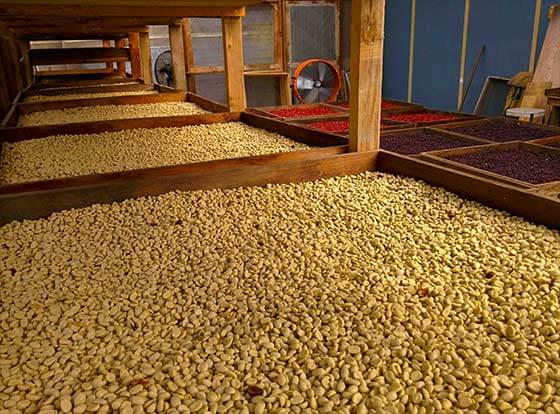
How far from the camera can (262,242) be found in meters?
1.83

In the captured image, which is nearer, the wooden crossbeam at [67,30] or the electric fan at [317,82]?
the wooden crossbeam at [67,30]

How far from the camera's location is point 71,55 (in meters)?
8.06

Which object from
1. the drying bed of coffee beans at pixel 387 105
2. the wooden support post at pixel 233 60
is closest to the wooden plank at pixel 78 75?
the drying bed of coffee beans at pixel 387 105

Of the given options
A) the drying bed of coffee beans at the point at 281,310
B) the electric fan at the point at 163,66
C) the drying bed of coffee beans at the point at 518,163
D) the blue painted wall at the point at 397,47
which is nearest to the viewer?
the drying bed of coffee beans at the point at 281,310

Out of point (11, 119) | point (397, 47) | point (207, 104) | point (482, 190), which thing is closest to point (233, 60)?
point (207, 104)

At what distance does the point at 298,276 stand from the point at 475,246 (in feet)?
2.13

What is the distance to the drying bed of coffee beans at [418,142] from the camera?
3.56m

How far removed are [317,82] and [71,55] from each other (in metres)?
4.12

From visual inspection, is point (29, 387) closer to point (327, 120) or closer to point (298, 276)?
point (298, 276)

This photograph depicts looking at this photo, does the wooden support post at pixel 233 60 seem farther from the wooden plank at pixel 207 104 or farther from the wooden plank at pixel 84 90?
the wooden plank at pixel 84 90

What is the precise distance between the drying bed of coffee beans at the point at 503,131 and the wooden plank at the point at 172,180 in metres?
1.85

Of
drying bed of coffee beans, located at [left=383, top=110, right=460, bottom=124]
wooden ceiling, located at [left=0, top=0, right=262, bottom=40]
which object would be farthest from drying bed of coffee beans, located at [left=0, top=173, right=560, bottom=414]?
drying bed of coffee beans, located at [left=383, top=110, right=460, bottom=124]

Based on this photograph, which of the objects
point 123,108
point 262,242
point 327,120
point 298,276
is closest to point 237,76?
point 327,120

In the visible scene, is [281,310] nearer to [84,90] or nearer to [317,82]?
[84,90]
